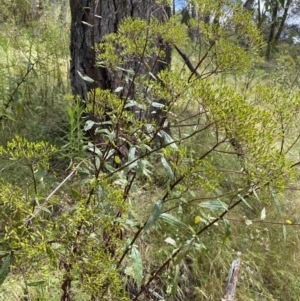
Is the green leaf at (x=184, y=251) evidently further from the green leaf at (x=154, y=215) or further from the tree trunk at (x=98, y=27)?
the tree trunk at (x=98, y=27)

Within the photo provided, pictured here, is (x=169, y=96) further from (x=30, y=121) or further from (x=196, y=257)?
(x=30, y=121)

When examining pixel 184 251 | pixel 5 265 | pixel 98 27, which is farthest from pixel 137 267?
pixel 98 27

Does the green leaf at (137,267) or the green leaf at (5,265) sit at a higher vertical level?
the green leaf at (5,265)

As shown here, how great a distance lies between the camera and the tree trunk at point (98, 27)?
173 cm

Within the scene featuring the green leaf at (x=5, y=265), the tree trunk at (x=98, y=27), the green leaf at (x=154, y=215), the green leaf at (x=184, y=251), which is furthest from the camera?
the tree trunk at (x=98, y=27)

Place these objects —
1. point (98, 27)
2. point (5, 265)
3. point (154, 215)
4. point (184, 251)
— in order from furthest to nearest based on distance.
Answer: point (98, 27)
point (184, 251)
point (154, 215)
point (5, 265)

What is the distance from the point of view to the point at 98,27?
69.4 inches

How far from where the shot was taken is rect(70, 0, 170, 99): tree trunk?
68.1 inches

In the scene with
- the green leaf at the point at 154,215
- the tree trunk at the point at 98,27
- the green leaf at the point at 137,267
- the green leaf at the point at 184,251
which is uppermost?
the tree trunk at the point at 98,27

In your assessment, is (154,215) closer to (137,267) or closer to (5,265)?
(137,267)

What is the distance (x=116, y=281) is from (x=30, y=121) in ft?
5.26

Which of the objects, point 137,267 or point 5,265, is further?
point 137,267

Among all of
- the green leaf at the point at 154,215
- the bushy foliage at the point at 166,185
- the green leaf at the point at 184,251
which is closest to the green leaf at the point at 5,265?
the bushy foliage at the point at 166,185

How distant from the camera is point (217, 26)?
3.23ft
